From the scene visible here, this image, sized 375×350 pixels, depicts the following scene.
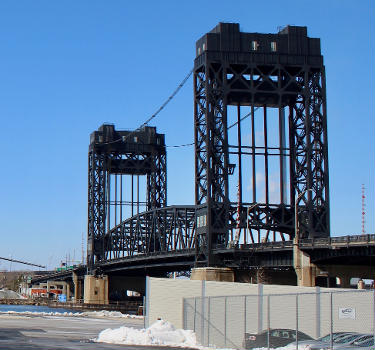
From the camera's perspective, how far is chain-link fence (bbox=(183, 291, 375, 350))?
41.0 m

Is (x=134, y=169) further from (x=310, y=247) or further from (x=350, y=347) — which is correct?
(x=350, y=347)

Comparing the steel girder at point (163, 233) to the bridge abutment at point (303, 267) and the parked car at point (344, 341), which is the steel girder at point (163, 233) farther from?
the parked car at point (344, 341)

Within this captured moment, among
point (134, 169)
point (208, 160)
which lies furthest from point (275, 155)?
point (134, 169)

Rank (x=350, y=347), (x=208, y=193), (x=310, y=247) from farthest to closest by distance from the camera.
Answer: (x=208, y=193)
(x=310, y=247)
(x=350, y=347)

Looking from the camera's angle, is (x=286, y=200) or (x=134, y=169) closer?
(x=286, y=200)

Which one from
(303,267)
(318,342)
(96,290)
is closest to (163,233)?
(96,290)

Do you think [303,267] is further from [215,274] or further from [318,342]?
[318,342]

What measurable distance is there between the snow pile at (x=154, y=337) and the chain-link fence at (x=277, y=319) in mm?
830

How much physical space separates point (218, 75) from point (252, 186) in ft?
54.8

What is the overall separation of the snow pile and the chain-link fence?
0.83 metres

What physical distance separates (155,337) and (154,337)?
39 cm

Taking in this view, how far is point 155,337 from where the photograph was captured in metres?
47.3

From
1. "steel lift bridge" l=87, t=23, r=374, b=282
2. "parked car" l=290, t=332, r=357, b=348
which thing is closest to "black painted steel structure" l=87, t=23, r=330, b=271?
"steel lift bridge" l=87, t=23, r=374, b=282

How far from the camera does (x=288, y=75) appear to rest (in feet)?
379
